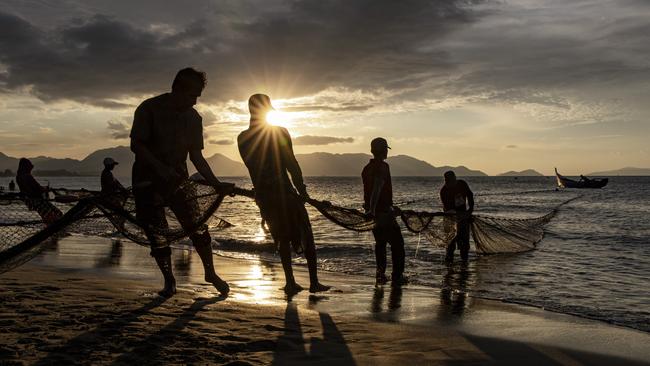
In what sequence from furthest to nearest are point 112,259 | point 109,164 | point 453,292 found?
point 109,164
point 112,259
point 453,292

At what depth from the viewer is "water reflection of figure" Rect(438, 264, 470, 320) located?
5.96m

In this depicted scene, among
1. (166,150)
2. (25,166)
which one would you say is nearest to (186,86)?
(166,150)

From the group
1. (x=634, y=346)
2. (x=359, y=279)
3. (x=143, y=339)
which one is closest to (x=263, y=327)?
(x=143, y=339)

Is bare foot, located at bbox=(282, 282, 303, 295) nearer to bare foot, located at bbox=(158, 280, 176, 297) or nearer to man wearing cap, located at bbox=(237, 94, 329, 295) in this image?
man wearing cap, located at bbox=(237, 94, 329, 295)

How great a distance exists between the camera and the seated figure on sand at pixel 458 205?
11047 mm

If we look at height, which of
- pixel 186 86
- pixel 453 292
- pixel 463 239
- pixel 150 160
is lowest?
pixel 453 292

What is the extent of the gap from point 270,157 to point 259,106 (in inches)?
23.3

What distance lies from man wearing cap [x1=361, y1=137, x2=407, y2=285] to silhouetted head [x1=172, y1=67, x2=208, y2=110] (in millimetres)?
2792

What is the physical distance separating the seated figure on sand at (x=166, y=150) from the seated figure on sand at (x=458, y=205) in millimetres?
6749

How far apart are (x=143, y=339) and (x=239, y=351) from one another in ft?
2.48

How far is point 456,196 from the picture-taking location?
1139 centimetres

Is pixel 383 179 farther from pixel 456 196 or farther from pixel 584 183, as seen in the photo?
pixel 584 183

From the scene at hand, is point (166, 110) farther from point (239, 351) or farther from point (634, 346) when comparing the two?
point (634, 346)

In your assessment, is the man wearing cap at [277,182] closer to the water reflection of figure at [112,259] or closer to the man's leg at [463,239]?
the water reflection of figure at [112,259]
